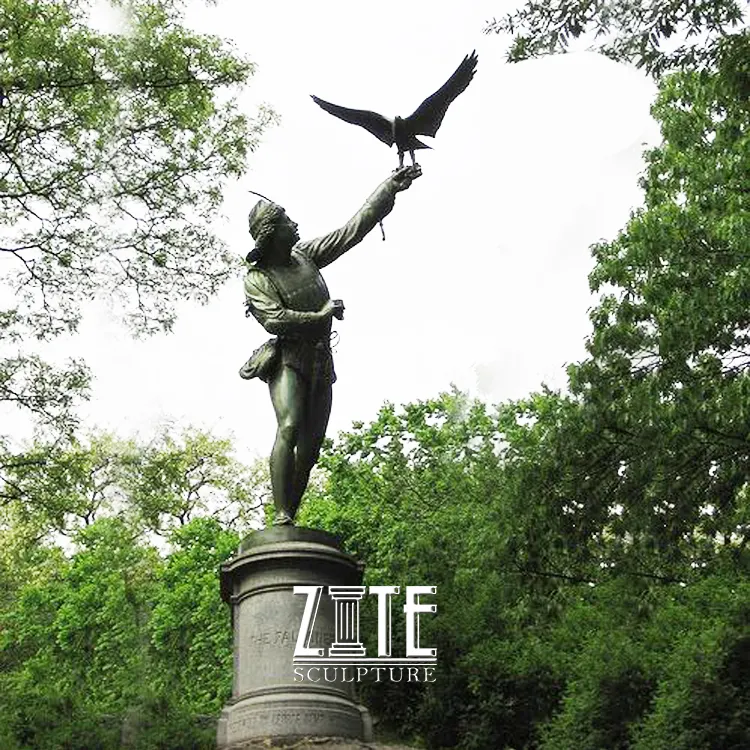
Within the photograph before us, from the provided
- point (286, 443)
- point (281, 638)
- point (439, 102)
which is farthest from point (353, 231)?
point (281, 638)

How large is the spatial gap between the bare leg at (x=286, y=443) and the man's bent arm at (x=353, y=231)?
1.07m

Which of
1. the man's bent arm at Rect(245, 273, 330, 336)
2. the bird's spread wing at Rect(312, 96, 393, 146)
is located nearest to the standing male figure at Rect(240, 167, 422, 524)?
the man's bent arm at Rect(245, 273, 330, 336)

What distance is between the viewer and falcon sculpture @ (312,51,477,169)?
9117mm

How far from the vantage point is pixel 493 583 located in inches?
680

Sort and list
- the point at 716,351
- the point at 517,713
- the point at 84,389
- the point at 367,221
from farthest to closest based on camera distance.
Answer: the point at 517,713, the point at 84,389, the point at 716,351, the point at 367,221

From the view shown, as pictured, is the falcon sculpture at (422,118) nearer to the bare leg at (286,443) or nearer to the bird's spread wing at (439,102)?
the bird's spread wing at (439,102)

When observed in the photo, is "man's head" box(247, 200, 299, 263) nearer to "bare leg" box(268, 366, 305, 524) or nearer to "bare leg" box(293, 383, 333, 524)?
"bare leg" box(268, 366, 305, 524)

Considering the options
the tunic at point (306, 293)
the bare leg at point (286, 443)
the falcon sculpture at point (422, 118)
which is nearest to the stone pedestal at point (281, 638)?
the bare leg at point (286, 443)

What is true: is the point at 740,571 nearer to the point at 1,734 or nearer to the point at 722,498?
the point at 722,498

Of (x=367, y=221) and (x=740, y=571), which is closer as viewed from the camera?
(x=367, y=221)

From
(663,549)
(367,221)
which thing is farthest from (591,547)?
(367,221)

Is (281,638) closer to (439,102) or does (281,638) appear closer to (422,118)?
(422,118)

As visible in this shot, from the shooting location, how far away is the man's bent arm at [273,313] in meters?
8.57

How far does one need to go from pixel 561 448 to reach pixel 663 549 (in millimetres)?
1453
